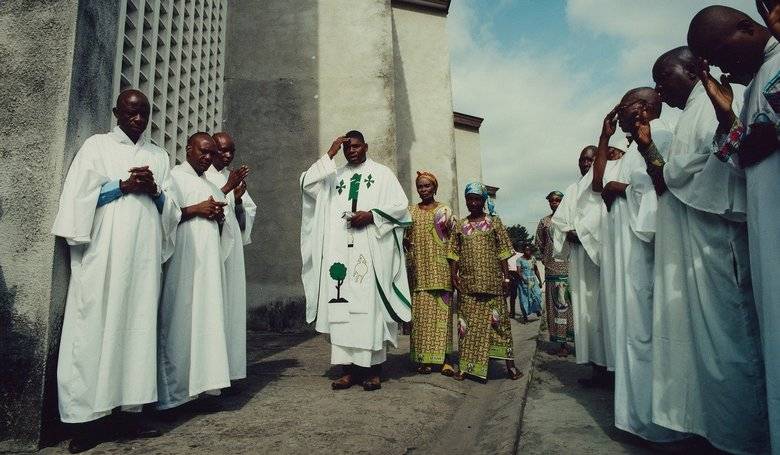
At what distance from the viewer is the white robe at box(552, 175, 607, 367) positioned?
393 centimetres

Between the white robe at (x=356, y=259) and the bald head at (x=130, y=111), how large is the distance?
4.92 feet

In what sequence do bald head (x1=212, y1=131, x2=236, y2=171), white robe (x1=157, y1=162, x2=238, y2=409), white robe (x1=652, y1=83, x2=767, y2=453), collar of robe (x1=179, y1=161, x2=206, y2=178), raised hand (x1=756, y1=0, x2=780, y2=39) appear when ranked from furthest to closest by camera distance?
bald head (x1=212, y1=131, x2=236, y2=171), collar of robe (x1=179, y1=161, x2=206, y2=178), white robe (x1=157, y1=162, x2=238, y2=409), white robe (x1=652, y1=83, x2=767, y2=453), raised hand (x1=756, y1=0, x2=780, y2=39)

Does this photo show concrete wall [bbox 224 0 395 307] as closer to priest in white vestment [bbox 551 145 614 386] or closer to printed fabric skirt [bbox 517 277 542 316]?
priest in white vestment [bbox 551 145 614 386]

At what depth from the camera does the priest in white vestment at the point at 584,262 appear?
12.7 ft

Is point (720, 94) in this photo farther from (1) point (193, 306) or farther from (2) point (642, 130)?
(1) point (193, 306)

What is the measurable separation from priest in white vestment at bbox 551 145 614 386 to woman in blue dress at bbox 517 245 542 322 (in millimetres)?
5941

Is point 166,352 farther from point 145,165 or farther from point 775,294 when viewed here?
point 775,294

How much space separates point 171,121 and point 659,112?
4.04 m

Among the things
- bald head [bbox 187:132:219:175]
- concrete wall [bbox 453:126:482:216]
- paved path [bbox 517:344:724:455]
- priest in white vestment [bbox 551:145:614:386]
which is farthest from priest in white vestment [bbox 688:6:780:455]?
concrete wall [bbox 453:126:482:216]

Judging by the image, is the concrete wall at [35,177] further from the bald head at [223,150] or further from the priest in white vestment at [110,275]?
the bald head at [223,150]

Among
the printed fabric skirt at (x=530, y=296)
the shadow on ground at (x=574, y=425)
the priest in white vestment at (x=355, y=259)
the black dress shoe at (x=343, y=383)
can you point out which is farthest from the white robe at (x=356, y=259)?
the printed fabric skirt at (x=530, y=296)

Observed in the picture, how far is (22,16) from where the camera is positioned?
9.27 ft

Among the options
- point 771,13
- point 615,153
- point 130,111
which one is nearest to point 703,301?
point 771,13

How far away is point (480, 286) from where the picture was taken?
4277mm
